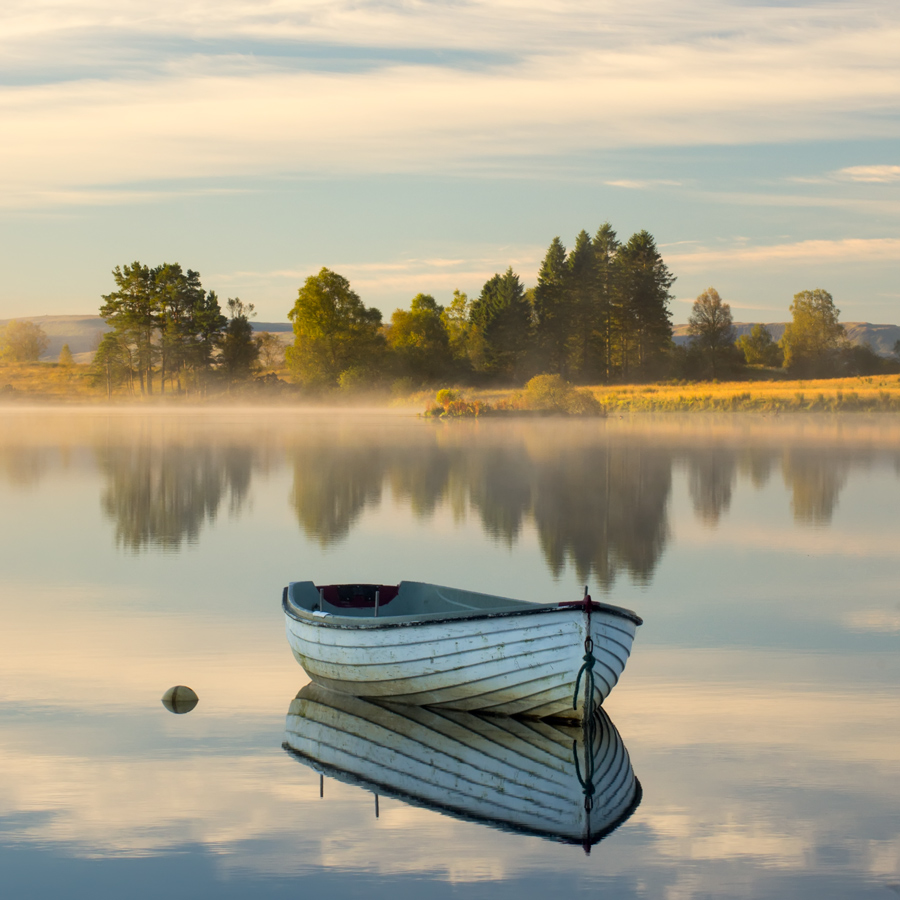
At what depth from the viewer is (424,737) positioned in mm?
10727

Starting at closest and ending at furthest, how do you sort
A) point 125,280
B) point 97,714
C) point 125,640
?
point 97,714 → point 125,640 → point 125,280

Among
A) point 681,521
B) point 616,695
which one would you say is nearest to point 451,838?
point 616,695

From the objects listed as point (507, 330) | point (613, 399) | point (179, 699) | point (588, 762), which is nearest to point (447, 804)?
point (588, 762)

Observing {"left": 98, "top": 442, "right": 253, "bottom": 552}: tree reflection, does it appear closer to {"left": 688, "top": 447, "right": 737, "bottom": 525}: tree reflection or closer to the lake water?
the lake water

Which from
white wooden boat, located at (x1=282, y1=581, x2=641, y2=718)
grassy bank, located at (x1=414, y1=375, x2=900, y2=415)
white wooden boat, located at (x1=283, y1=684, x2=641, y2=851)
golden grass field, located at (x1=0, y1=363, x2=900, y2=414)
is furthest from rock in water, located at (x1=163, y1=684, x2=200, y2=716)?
golden grass field, located at (x1=0, y1=363, x2=900, y2=414)

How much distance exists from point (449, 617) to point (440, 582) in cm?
903

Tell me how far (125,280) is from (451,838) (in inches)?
4732

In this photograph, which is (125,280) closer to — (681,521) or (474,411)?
(474,411)

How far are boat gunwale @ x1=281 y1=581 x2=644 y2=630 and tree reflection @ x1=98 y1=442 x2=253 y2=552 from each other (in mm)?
13021

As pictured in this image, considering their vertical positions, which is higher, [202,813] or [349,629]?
[349,629]

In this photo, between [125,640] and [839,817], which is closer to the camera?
[839,817]

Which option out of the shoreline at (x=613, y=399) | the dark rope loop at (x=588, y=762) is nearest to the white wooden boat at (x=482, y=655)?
the dark rope loop at (x=588, y=762)

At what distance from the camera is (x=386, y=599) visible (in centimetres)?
1334

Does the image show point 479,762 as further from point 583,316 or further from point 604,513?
point 583,316
